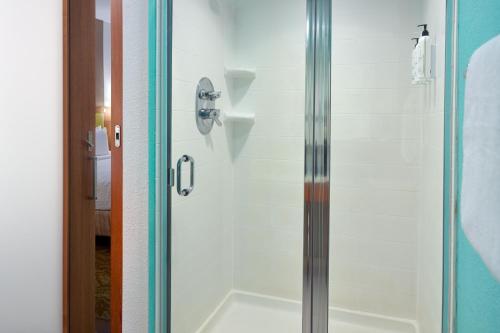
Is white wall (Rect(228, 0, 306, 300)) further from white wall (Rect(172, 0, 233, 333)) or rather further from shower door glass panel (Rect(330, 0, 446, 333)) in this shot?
shower door glass panel (Rect(330, 0, 446, 333))

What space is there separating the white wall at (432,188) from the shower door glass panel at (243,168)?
51cm

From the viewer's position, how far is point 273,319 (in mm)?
1861

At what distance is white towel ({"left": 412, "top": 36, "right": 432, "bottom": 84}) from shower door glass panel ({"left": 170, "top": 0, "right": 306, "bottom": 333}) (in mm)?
486

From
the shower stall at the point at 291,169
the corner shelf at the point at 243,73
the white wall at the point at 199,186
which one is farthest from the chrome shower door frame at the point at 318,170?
the white wall at the point at 199,186

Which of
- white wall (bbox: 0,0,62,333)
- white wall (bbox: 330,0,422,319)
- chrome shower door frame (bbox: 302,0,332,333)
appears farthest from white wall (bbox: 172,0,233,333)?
white wall (bbox: 0,0,62,333)

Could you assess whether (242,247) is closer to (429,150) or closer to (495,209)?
(429,150)

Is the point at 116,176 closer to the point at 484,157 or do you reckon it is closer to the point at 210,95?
the point at 210,95

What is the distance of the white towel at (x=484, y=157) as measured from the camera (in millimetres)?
519

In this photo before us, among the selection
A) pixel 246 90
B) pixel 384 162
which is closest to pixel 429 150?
pixel 384 162

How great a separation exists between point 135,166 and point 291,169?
2.31 feet

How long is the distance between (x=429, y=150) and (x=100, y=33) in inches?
125

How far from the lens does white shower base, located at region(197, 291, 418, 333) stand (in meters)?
1.77

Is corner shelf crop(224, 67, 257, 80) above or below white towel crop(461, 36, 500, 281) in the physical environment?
above

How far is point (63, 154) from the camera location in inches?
72.4
